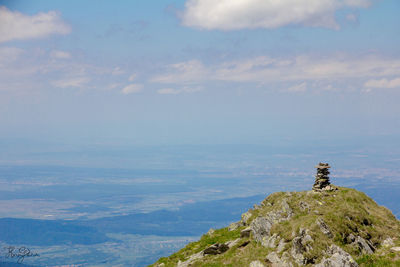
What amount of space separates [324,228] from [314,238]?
53.8 inches

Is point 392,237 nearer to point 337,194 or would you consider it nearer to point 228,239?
point 337,194

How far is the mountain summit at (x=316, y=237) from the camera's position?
77.1 feet

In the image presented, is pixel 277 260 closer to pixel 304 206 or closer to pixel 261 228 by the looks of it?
pixel 261 228

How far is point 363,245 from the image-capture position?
82.9ft

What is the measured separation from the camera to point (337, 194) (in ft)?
108

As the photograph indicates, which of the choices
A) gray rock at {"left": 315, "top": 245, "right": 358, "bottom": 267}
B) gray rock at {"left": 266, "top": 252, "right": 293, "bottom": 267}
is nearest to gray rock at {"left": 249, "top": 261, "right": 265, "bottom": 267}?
gray rock at {"left": 266, "top": 252, "right": 293, "bottom": 267}

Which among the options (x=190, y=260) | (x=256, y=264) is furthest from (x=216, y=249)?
(x=256, y=264)

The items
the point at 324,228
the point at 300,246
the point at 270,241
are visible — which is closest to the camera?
the point at 300,246

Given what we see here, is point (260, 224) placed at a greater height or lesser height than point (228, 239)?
greater

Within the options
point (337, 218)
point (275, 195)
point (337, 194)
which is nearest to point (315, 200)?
point (337, 194)

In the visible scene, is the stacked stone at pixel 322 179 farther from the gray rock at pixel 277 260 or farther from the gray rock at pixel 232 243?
the gray rock at pixel 277 260

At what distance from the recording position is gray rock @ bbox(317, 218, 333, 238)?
24.7 metres

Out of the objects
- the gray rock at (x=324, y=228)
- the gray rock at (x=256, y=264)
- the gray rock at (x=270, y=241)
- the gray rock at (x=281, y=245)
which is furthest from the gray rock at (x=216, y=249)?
the gray rock at (x=324, y=228)

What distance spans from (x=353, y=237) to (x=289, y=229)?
14.5ft
